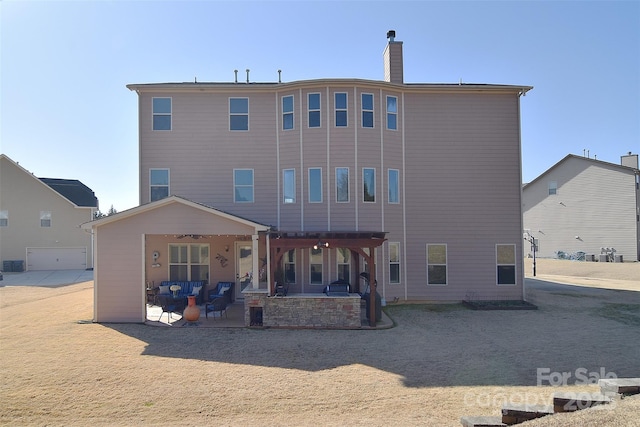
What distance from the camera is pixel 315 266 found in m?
14.6

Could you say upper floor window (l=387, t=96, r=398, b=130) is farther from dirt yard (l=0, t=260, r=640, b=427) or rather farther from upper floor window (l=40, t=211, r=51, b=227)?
upper floor window (l=40, t=211, r=51, b=227)

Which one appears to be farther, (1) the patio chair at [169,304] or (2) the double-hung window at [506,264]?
(2) the double-hung window at [506,264]

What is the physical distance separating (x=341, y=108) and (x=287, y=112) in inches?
85.2

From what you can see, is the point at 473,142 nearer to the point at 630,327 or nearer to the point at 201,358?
the point at 630,327

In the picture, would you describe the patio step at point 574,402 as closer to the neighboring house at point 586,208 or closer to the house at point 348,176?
the house at point 348,176

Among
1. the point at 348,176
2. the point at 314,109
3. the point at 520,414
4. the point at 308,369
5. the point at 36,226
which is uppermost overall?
the point at 314,109

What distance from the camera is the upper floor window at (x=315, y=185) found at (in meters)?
14.6

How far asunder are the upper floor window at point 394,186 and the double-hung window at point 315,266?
3600 mm

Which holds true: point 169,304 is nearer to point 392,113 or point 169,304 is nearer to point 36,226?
point 392,113

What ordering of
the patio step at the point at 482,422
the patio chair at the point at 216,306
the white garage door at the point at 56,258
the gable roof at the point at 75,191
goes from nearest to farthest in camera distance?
1. the patio step at the point at 482,422
2. the patio chair at the point at 216,306
3. the white garage door at the point at 56,258
4. the gable roof at the point at 75,191

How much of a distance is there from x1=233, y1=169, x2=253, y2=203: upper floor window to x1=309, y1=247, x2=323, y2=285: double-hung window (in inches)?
129

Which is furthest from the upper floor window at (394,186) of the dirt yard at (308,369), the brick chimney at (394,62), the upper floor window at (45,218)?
the upper floor window at (45,218)

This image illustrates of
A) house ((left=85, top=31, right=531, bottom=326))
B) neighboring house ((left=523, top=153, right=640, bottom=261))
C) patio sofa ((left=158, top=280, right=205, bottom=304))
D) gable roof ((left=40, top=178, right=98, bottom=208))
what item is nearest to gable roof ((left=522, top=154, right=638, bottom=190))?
neighboring house ((left=523, top=153, right=640, bottom=261))

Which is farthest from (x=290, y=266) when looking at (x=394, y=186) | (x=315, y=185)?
(x=394, y=186)
